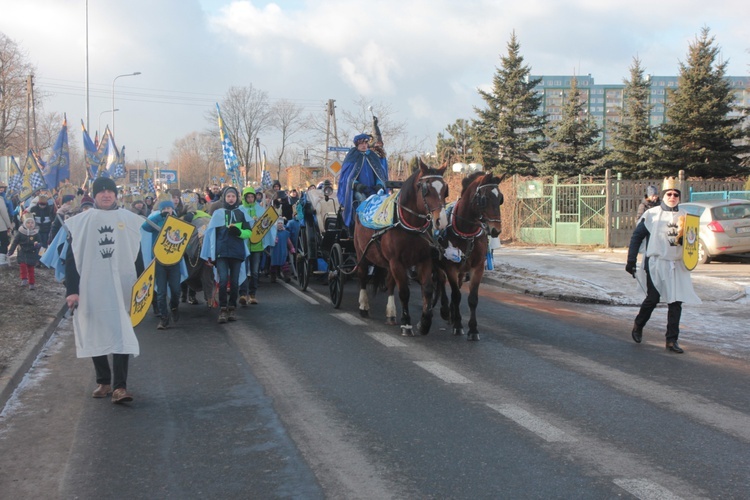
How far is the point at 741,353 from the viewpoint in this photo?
8.81m

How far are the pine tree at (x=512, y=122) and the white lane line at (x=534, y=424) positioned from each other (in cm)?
3605

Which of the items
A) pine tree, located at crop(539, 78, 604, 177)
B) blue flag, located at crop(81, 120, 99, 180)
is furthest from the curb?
pine tree, located at crop(539, 78, 604, 177)

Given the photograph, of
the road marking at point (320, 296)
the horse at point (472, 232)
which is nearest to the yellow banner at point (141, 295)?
the horse at point (472, 232)

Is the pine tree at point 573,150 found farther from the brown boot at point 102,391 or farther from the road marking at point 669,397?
the brown boot at point 102,391

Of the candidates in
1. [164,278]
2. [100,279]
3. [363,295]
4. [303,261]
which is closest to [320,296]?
[303,261]

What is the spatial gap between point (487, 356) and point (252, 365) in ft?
8.37

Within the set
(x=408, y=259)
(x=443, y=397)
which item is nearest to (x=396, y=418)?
(x=443, y=397)

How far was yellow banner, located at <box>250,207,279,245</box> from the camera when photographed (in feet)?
40.1

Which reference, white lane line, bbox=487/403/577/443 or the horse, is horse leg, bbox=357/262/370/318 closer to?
the horse

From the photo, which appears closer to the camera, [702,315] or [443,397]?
[443,397]

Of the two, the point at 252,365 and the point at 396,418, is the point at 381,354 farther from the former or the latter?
the point at 396,418

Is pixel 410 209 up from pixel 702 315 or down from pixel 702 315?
up

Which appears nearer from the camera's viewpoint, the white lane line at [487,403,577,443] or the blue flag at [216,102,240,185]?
the white lane line at [487,403,577,443]

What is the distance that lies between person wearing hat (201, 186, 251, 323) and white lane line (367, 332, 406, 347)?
235cm
